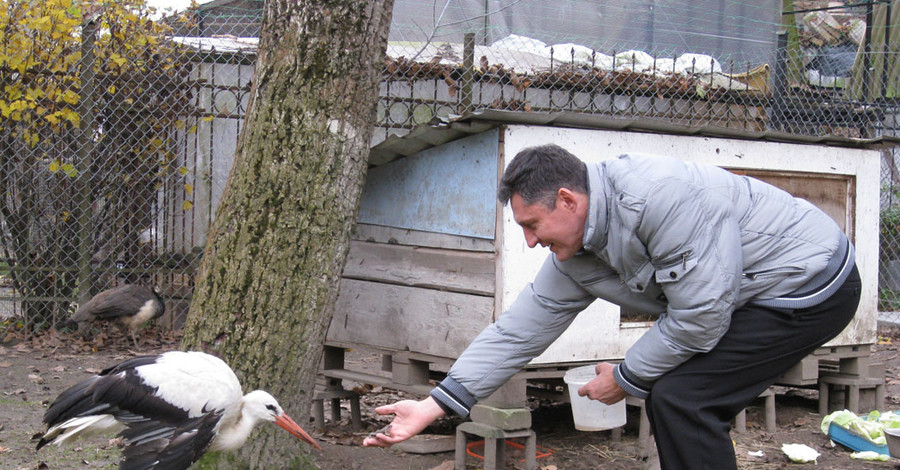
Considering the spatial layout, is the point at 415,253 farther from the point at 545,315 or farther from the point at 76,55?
the point at 76,55

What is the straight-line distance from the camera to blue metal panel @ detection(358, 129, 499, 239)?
5242 mm

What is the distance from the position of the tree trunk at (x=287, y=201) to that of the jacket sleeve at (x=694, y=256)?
1.97 metres

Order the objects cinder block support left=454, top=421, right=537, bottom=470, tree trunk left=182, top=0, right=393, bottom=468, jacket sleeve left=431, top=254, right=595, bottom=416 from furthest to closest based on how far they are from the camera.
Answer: cinder block support left=454, top=421, right=537, bottom=470 → tree trunk left=182, top=0, right=393, bottom=468 → jacket sleeve left=431, top=254, right=595, bottom=416

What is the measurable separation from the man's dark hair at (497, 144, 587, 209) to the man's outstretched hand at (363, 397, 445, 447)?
871 mm

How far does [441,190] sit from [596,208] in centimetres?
266

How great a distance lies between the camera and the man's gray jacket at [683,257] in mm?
2885

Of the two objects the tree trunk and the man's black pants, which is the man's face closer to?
the man's black pants

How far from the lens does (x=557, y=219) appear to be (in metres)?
2.99

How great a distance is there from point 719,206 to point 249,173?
2385 mm

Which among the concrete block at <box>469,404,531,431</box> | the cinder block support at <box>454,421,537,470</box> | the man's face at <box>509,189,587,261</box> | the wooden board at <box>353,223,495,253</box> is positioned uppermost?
the man's face at <box>509,189,587,261</box>

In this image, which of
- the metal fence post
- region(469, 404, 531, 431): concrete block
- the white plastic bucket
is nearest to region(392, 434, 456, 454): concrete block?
region(469, 404, 531, 431): concrete block

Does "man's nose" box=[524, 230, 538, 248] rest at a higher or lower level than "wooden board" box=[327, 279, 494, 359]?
higher

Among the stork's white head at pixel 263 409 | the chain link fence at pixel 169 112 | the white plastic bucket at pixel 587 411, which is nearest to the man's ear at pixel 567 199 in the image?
the stork's white head at pixel 263 409

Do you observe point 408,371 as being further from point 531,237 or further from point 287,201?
point 531,237
